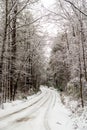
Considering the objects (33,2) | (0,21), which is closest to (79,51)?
(33,2)

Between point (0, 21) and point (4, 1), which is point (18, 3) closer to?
point (4, 1)

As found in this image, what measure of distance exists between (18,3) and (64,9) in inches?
132

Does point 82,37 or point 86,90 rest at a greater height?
point 82,37

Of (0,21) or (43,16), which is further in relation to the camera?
(0,21)

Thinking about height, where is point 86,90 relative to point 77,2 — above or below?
below

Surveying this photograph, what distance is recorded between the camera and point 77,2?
1252 cm

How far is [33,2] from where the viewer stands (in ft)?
44.2

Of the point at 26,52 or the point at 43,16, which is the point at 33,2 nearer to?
the point at 43,16

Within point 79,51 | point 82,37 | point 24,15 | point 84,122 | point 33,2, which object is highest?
point 24,15

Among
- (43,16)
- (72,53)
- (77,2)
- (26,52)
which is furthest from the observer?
(26,52)

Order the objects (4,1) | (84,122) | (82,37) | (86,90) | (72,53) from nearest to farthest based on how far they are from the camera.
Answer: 1. (84,122)
2. (82,37)
3. (4,1)
4. (86,90)
5. (72,53)

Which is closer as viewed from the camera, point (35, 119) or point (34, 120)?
point (34, 120)

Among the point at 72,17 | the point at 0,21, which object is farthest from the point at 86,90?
the point at 0,21

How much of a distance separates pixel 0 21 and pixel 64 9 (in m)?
8.55
